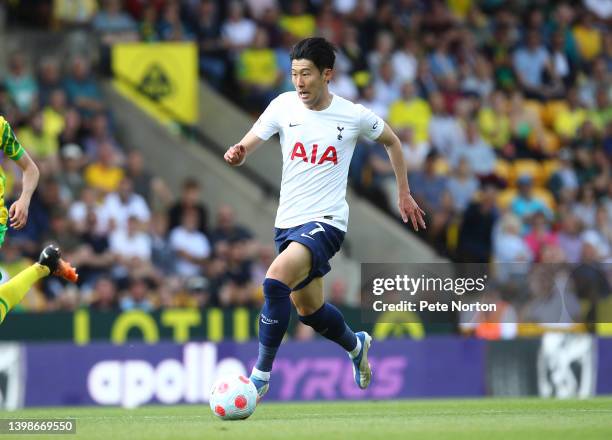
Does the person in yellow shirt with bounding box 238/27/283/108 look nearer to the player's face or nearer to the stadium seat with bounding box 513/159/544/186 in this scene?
the stadium seat with bounding box 513/159/544/186

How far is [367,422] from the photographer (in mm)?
9656

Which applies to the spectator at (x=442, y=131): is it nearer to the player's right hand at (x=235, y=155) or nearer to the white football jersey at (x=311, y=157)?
the white football jersey at (x=311, y=157)

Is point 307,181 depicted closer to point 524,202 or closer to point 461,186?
point 461,186

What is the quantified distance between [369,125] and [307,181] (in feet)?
2.06

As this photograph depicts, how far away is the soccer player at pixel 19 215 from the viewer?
9719 millimetres

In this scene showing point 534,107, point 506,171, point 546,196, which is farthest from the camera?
point 534,107

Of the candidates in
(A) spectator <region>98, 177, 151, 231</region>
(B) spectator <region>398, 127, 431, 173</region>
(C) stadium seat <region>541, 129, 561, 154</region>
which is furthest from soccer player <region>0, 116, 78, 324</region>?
(C) stadium seat <region>541, 129, 561, 154</region>

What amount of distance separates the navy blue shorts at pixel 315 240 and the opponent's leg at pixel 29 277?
1.65 metres

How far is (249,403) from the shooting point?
9477 millimetres

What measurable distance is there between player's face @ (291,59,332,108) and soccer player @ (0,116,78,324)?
192 centimetres

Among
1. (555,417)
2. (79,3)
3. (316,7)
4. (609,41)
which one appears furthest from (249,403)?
(609,41)

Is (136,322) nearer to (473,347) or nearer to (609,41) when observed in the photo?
(473,347)

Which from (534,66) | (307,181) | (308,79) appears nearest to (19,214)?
(307,181)

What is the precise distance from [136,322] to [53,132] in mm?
2784
